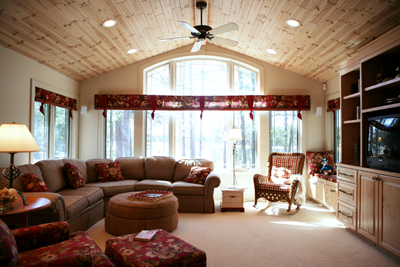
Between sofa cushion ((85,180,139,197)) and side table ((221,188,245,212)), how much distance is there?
157cm

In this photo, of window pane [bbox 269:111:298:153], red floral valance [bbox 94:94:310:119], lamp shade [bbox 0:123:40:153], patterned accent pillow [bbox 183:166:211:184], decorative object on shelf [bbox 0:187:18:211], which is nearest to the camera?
decorative object on shelf [bbox 0:187:18:211]

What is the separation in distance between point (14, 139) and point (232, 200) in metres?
3.29

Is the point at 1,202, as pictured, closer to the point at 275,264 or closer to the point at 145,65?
the point at 275,264

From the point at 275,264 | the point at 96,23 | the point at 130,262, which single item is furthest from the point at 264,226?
the point at 96,23

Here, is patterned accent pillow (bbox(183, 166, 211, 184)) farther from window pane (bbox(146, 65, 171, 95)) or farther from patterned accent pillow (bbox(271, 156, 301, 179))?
window pane (bbox(146, 65, 171, 95))

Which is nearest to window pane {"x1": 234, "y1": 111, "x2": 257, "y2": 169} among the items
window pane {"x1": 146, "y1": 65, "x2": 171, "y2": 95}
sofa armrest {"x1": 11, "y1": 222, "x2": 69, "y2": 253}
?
window pane {"x1": 146, "y1": 65, "x2": 171, "y2": 95}

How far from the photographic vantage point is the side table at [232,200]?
14.8 feet

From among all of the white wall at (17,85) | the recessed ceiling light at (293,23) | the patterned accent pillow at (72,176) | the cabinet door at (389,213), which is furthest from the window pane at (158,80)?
the cabinet door at (389,213)

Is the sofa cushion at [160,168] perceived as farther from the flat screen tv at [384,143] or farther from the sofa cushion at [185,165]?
the flat screen tv at [384,143]

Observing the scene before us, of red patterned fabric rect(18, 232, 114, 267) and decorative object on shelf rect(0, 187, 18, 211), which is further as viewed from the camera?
decorative object on shelf rect(0, 187, 18, 211)

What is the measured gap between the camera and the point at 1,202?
215cm

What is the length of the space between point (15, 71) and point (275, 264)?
409 centimetres

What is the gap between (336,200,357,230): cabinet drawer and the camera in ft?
10.9

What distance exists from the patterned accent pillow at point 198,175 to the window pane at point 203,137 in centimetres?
87
